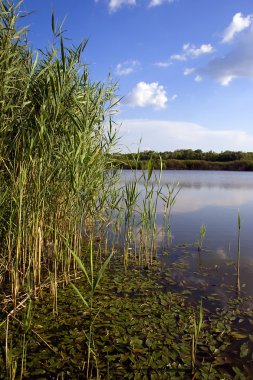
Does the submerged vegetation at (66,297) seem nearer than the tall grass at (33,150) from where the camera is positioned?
Yes

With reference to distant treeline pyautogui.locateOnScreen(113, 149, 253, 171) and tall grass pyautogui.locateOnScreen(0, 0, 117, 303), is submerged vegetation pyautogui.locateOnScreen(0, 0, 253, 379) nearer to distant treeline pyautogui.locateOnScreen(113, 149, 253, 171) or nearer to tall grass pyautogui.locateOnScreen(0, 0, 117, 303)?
tall grass pyautogui.locateOnScreen(0, 0, 117, 303)

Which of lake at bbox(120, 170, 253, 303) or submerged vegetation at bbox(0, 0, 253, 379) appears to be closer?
submerged vegetation at bbox(0, 0, 253, 379)

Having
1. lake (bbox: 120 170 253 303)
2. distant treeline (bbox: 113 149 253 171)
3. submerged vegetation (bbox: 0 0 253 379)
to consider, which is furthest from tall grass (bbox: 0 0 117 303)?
distant treeline (bbox: 113 149 253 171)

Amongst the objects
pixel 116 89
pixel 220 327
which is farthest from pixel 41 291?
pixel 116 89

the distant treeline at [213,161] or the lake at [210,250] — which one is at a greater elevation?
the distant treeline at [213,161]

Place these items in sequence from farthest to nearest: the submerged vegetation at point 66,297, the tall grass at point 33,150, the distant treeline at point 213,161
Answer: the distant treeline at point 213,161 → the tall grass at point 33,150 → the submerged vegetation at point 66,297

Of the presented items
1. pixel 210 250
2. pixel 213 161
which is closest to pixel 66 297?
pixel 210 250

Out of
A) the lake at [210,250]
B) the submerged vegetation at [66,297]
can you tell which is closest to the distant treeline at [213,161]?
the lake at [210,250]

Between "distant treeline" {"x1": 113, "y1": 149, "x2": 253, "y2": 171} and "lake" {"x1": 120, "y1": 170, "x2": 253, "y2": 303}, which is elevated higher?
"distant treeline" {"x1": 113, "y1": 149, "x2": 253, "y2": 171}

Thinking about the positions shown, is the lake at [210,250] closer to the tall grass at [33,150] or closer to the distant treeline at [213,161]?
the tall grass at [33,150]

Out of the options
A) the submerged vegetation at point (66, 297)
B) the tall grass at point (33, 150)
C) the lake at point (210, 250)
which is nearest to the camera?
the submerged vegetation at point (66, 297)

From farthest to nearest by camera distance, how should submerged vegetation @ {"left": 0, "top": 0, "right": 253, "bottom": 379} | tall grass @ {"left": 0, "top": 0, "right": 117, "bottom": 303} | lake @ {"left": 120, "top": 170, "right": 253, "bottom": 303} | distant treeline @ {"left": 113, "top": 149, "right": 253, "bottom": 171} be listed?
distant treeline @ {"left": 113, "top": 149, "right": 253, "bottom": 171}, lake @ {"left": 120, "top": 170, "right": 253, "bottom": 303}, tall grass @ {"left": 0, "top": 0, "right": 117, "bottom": 303}, submerged vegetation @ {"left": 0, "top": 0, "right": 253, "bottom": 379}

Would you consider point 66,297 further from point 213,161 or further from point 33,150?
point 213,161

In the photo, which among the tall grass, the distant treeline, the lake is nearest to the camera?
the tall grass
